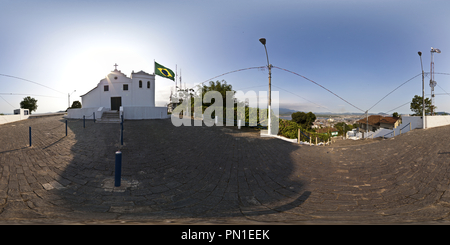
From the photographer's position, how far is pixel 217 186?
4.14m

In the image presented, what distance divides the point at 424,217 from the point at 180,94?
97.1 ft

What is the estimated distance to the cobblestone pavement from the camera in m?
2.91

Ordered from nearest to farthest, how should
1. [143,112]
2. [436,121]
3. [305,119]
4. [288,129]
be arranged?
[436,121] → [288,129] → [143,112] → [305,119]

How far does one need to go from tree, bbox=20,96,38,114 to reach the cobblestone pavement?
4759 cm

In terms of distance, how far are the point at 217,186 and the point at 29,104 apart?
183ft

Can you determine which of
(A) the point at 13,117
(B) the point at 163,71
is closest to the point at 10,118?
(A) the point at 13,117

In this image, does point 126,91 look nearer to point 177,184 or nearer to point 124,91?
point 124,91

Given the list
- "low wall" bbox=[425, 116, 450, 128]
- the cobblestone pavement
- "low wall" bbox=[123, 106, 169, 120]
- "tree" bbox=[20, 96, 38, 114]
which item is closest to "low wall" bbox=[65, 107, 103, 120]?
"low wall" bbox=[123, 106, 169, 120]

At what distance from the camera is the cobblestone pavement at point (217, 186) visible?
2910 mm

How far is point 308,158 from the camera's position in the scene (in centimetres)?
672

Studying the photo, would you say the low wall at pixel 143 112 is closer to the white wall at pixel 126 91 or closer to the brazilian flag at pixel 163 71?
the white wall at pixel 126 91

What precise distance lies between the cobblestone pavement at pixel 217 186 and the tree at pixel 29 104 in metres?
47.6

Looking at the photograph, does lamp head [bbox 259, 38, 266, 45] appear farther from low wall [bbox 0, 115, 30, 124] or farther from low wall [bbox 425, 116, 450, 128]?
low wall [bbox 0, 115, 30, 124]

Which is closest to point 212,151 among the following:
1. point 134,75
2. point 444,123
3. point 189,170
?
point 189,170
